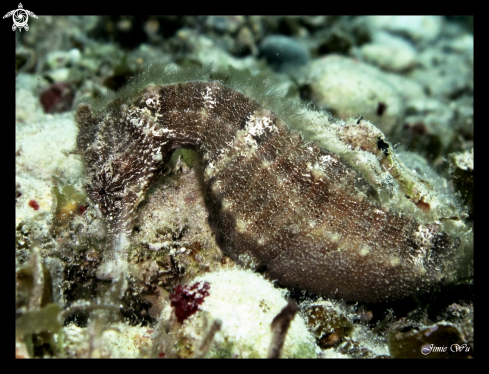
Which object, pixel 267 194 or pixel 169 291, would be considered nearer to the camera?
Result: pixel 267 194

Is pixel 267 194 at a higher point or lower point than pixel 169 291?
Result: higher

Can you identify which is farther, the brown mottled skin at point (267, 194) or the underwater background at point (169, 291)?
the brown mottled skin at point (267, 194)

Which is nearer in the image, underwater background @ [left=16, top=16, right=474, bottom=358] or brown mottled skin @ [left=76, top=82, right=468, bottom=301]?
underwater background @ [left=16, top=16, right=474, bottom=358]
